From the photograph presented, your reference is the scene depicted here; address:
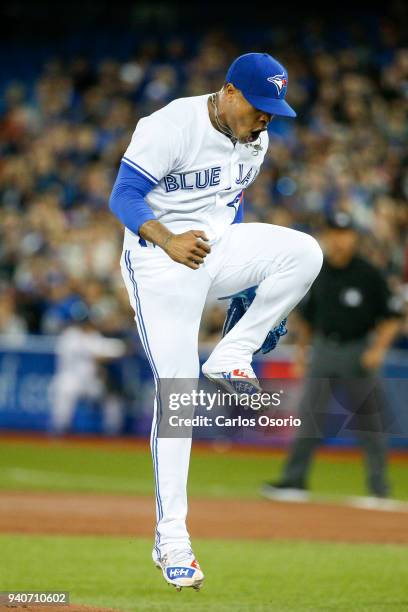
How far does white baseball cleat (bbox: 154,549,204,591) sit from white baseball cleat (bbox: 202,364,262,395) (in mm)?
791

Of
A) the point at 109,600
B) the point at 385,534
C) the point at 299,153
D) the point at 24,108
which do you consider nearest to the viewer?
the point at 109,600

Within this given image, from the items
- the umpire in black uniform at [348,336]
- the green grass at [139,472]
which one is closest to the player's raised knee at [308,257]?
the umpire in black uniform at [348,336]

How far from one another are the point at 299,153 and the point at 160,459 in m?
13.6

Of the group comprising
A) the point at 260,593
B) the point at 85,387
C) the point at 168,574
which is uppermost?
the point at 168,574

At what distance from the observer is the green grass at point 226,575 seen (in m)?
6.43

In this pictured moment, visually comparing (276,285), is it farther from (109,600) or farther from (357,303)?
(357,303)

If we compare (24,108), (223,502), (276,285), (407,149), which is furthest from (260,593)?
(24,108)

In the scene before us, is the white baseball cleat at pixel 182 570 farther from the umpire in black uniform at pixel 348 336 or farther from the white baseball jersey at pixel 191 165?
the umpire in black uniform at pixel 348 336

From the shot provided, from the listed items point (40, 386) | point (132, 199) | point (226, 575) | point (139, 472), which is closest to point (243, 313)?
point (132, 199)

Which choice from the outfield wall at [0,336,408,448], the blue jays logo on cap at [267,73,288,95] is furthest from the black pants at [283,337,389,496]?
the outfield wall at [0,336,408,448]

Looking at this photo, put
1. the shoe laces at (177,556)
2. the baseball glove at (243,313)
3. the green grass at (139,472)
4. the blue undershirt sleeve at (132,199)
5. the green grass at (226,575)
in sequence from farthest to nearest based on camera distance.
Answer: the green grass at (139,472), the green grass at (226,575), the baseball glove at (243,313), the shoe laces at (177,556), the blue undershirt sleeve at (132,199)

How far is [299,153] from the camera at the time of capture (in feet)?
61.7

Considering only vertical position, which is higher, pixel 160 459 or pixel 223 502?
pixel 160 459

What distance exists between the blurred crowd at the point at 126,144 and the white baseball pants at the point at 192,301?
9606 millimetres
